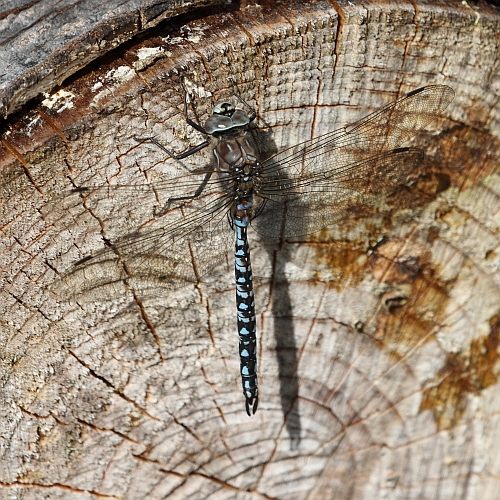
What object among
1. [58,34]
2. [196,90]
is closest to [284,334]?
[196,90]

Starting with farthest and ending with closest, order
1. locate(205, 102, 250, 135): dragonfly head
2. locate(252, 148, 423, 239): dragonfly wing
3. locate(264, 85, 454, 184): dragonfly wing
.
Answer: locate(252, 148, 423, 239): dragonfly wing, locate(264, 85, 454, 184): dragonfly wing, locate(205, 102, 250, 135): dragonfly head

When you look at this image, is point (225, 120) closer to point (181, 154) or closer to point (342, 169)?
point (181, 154)

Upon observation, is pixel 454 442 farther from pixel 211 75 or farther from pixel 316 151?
pixel 211 75

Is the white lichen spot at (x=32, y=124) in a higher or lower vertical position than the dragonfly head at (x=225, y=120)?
lower

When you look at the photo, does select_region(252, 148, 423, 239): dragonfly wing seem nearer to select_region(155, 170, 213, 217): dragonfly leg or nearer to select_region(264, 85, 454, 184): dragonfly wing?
select_region(264, 85, 454, 184): dragonfly wing

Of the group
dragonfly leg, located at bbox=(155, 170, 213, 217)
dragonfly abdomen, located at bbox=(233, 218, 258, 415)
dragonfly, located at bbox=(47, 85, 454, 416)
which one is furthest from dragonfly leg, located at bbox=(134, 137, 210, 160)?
dragonfly abdomen, located at bbox=(233, 218, 258, 415)

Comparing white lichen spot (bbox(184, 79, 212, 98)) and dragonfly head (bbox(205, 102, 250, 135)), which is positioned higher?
dragonfly head (bbox(205, 102, 250, 135))

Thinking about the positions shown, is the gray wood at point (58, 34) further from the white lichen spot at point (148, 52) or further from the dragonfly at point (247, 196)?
the dragonfly at point (247, 196)

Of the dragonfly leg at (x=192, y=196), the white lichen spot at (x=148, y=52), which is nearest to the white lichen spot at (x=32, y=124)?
the white lichen spot at (x=148, y=52)
